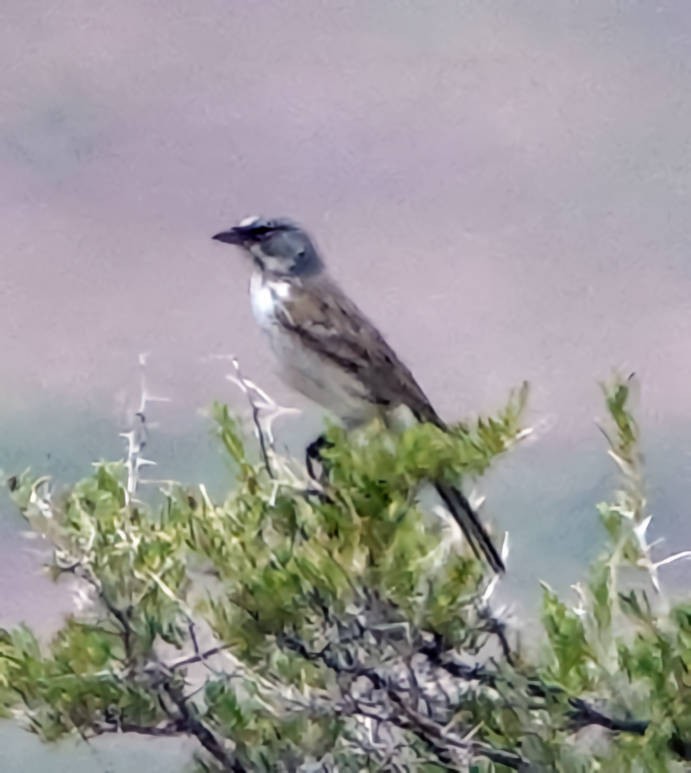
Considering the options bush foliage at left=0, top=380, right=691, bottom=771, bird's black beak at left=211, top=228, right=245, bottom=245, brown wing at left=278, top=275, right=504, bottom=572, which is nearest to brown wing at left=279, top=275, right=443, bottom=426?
brown wing at left=278, top=275, right=504, bottom=572

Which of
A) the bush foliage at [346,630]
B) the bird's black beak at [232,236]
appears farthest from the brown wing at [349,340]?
the bush foliage at [346,630]

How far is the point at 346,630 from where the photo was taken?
5.36ft

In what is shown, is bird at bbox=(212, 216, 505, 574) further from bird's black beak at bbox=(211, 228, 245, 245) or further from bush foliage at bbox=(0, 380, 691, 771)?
bush foliage at bbox=(0, 380, 691, 771)

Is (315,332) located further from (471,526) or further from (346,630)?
(346,630)

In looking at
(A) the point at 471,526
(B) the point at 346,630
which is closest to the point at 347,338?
(A) the point at 471,526

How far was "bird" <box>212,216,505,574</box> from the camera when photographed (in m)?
2.48

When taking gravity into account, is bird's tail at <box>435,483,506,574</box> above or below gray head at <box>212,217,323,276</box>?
below

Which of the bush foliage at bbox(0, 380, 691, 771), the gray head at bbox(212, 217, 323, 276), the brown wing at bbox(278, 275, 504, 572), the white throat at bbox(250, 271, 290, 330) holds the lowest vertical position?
the bush foliage at bbox(0, 380, 691, 771)

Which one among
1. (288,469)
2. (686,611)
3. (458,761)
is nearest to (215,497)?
(288,469)

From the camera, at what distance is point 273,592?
159cm

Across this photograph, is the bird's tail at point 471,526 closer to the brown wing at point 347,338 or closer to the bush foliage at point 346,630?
the bush foliage at point 346,630

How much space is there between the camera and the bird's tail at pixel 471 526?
185 centimetres

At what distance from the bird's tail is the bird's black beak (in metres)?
0.77

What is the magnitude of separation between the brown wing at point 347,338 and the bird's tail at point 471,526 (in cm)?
50
